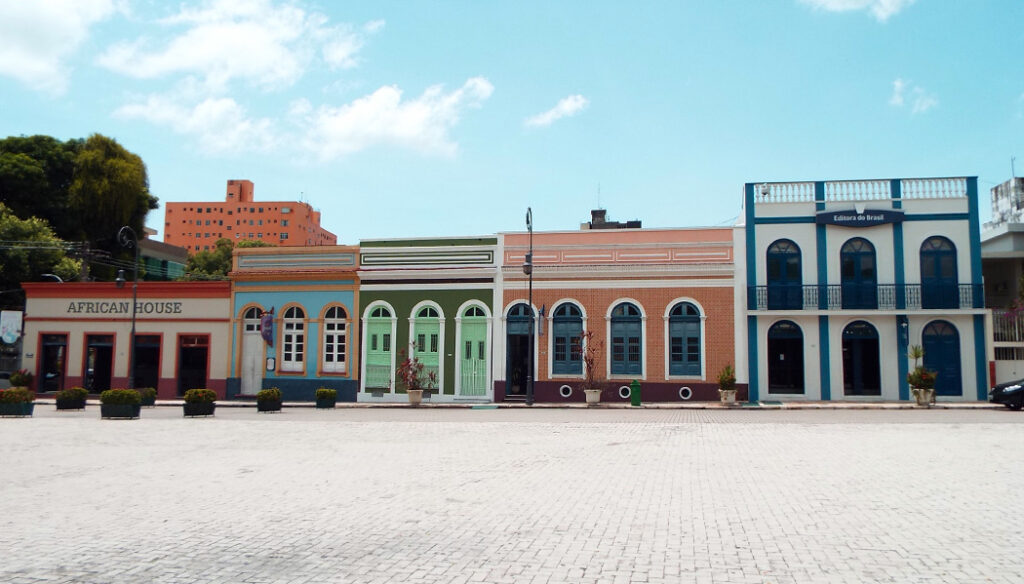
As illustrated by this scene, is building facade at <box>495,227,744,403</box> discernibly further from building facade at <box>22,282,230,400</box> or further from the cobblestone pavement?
building facade at <box>22,282,230,400</box>

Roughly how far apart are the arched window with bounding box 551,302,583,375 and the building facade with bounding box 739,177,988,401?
6487 millimetres

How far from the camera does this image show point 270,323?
33.8m

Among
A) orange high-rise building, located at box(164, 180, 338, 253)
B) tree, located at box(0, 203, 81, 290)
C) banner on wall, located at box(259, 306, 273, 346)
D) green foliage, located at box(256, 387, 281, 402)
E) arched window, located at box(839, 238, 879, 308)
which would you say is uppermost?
orange high-rise building, located at box(164, 180, 338, 253)

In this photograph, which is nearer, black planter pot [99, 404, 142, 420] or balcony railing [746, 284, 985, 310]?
black planter pot [99, 404, 142, 420]

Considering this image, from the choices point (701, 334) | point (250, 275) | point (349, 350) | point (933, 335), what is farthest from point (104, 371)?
point (933, 335)

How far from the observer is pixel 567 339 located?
105 ft

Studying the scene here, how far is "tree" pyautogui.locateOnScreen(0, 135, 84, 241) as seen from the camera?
5425 centimetres

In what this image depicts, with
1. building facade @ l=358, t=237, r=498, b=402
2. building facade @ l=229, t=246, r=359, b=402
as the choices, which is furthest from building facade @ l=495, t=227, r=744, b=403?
building facade @ l=229, t=246, r=359, b=402

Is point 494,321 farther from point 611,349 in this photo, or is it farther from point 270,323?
point 270,323

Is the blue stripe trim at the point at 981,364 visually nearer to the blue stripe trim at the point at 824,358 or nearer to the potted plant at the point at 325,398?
the blue stripe trim at the point at 824,358

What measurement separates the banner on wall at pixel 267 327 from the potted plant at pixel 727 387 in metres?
19.0

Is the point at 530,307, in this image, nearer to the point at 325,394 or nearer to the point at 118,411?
the point at 325,394

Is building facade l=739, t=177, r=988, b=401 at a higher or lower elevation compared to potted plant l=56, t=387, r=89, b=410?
higher

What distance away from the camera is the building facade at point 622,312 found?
30.8 meters
